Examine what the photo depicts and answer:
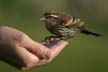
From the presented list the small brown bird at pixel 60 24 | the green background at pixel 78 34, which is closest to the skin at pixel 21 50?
the small brown bird at pixel 60 24

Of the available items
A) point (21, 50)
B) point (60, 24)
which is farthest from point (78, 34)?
point (21, 50)

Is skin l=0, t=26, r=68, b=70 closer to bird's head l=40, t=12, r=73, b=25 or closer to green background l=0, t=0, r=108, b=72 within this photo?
bird's head l=40, t=12, r=73, b=25

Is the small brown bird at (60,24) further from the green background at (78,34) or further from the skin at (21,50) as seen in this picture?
the green background at (78,34)

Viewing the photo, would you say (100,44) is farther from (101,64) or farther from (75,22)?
(75,22)

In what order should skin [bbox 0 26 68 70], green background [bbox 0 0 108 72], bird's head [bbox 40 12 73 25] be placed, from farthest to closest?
green background [bbox 0 0 108 72] < bird's head [bbox 40 12 73 25] < skin [bbox 0 26 68 70]

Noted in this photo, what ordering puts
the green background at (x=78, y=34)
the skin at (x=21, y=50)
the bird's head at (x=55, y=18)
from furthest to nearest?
the green background at (x=78, y=34), the bird's head at (x=55, y=18), the skin at (x=21, y=50)

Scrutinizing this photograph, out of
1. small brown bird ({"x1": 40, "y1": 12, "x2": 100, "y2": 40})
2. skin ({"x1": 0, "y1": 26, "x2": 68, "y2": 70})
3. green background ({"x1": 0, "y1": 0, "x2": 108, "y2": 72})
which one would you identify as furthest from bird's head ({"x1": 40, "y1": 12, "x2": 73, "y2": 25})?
green background ({"x1": 0, "y1": 0, "x2": 108, "y2": 72})
